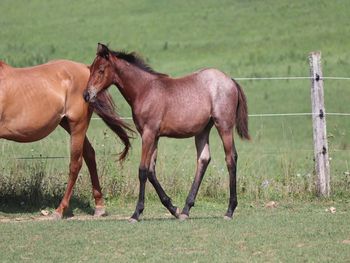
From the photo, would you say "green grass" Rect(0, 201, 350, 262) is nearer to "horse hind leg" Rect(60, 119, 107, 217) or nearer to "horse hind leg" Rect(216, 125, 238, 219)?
"horse hind leg" Rect(216, 125, 238, 219)

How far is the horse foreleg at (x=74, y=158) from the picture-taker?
458 inches

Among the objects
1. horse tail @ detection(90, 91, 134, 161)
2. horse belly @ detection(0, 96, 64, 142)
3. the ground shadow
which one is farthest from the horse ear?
the ground shadow

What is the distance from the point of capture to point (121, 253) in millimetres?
8898

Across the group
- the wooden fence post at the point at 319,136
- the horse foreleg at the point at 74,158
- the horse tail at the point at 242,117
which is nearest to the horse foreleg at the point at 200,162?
the horse tail at the point at 242,117

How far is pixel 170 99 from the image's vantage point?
35.5 ft

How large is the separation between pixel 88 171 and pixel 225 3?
27482 millimetres

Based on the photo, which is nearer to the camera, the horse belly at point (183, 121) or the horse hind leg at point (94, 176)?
the horse belly at point (183, 121)

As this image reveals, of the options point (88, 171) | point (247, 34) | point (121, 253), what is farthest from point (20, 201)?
point (247, 34)

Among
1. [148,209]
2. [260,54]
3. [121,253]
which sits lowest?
[260,54]

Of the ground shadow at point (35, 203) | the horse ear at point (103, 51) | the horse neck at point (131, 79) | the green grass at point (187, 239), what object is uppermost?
the horse ear at point (103, 51)

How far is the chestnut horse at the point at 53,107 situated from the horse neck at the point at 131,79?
84 cm

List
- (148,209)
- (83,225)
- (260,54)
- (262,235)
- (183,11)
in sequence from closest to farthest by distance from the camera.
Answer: (262,235) → (83,225) → (148,209) → (260,54) → (183,11)

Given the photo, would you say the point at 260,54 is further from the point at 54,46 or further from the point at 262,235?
the point at 262,235

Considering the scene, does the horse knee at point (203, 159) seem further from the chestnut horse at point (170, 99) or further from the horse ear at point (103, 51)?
the horse ear at point (103, 51)
